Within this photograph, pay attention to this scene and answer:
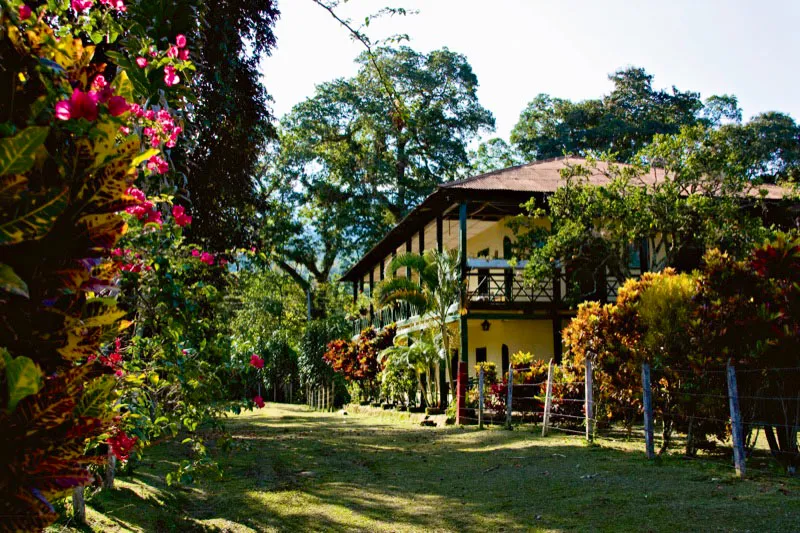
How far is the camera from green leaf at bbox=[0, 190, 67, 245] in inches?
60.0

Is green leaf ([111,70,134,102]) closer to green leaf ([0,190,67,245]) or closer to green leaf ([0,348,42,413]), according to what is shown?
green leaf ([0,190,67,245])

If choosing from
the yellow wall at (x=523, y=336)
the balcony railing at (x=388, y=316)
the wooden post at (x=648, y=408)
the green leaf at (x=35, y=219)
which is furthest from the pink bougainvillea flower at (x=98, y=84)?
the yellow wall at (x=523, y=336)

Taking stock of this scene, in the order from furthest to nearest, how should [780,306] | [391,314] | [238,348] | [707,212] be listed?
[391,314]
[707,212]
[780,306]
[238,348]

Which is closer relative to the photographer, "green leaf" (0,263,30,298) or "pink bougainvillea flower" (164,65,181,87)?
"green leaf" (0,263,30,298)

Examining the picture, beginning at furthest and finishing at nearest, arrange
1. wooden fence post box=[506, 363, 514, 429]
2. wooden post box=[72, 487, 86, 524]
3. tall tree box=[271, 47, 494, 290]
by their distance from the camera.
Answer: tall tree box=[271, 47, 494, 290] < wooden fence post box=[506, 363, 514, 429] < wooden post box=[72, 487, 86, 524]

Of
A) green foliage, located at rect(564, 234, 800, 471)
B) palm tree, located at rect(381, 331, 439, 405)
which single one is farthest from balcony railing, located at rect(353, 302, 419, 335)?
green foliage, located at rect(564, 234, 800, 471)

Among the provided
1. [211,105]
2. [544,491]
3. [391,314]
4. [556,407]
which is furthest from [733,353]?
[391,314]

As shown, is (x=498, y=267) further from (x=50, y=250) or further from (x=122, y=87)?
(x=50, y=250)

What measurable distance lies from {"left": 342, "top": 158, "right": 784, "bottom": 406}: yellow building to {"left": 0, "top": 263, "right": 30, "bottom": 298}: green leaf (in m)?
16.9

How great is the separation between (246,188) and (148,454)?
466cm

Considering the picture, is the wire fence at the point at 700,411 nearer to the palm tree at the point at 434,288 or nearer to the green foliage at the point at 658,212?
the green foliage at the point at 658,212

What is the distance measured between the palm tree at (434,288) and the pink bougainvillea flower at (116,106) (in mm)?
16734

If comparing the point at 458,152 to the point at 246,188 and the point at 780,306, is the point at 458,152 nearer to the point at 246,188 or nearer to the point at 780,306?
the point at 246,188

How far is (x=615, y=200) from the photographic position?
1741 cm
